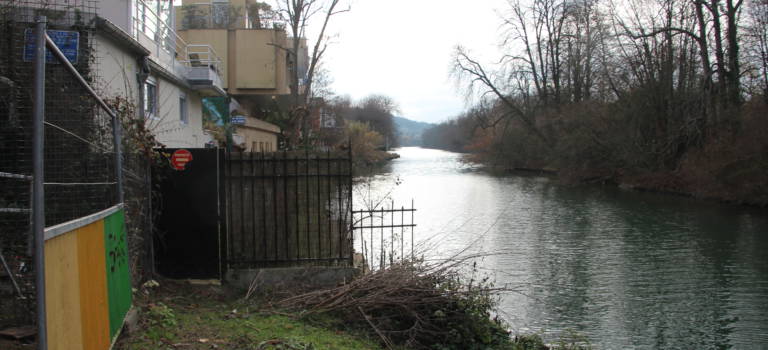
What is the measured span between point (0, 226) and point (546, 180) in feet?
142

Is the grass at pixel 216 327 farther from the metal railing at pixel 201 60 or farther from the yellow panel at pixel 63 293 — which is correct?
the metal railing at pixel 201 60

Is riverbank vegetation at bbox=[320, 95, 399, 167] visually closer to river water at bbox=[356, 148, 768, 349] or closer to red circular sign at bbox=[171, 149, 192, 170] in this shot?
river water at bbox=[356, 148, 768, 349]

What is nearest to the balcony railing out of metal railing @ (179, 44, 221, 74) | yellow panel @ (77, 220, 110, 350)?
metal railing @ (179, 44, 221, 74)

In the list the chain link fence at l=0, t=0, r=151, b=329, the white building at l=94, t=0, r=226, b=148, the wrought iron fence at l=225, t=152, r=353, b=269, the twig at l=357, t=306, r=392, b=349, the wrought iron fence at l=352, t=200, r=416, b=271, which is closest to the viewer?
the chain link fence at l=0, t=0, r=151, b=329

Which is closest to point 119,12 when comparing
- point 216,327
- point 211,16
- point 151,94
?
point 151,94

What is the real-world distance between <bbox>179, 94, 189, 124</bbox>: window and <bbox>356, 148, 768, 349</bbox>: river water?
19.8 feet


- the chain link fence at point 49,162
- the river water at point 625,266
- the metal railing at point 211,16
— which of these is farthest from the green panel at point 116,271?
the metal railing at point 211,16

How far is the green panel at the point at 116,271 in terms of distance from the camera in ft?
14.2

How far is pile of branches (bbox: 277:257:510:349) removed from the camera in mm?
7371

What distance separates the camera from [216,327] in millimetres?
6195

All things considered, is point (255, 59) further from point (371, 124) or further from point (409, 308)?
point (371, 124)

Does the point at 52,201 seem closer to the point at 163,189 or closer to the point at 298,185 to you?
the point at 163,189

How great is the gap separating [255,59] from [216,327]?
24933 mm

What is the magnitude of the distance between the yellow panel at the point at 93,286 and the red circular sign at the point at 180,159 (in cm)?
390
